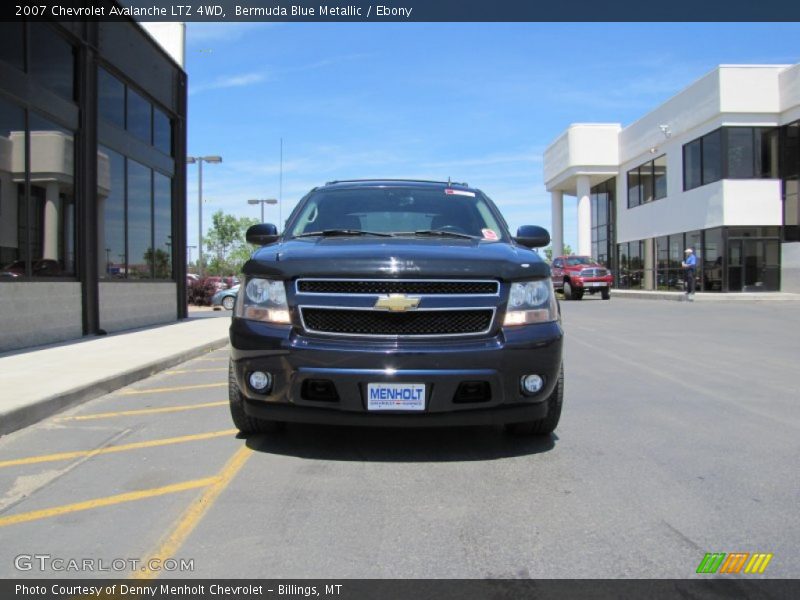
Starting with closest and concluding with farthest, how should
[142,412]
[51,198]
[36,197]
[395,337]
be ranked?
[395,337]
[142,412]
[36,197]
[51,198]

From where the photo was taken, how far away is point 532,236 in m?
5.57

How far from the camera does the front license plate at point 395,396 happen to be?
12.9 feet

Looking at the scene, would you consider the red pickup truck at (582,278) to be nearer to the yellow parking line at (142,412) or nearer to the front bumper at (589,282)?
the front bumper at (589,282)

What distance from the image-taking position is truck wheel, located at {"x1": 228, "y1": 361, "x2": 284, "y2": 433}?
4508 mm

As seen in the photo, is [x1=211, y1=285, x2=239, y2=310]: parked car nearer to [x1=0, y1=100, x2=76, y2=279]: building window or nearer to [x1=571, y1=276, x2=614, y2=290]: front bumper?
[x1=571, y1=276, x2=614, y2=290]: front bumper

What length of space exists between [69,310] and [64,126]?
297 centimetres

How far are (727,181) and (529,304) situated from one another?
80.8 ft

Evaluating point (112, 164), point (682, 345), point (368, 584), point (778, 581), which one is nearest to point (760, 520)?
point (778, 581)

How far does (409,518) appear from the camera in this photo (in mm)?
3434

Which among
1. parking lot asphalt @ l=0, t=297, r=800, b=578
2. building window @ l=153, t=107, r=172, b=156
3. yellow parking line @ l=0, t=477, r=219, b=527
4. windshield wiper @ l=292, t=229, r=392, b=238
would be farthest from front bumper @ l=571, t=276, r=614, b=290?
yellow parking line @ l=0, t=477, r=219, b=527

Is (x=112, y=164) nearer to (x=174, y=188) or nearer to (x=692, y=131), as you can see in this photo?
(x=174, y=188)

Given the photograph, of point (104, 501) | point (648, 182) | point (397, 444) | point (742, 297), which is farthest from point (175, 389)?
point (648, 182)

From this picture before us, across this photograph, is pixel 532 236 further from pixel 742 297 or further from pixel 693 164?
pixel 693 164

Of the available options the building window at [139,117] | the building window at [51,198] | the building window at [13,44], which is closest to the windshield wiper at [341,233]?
the building window at [51,198]
